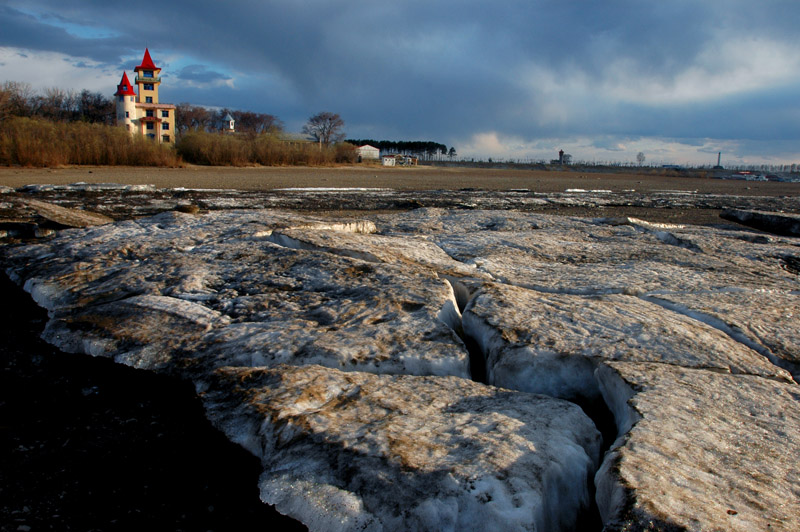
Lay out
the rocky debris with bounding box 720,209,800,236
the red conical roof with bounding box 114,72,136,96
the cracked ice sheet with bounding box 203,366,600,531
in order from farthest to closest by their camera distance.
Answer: the red conical roof with bounding box 114,72,136,96
the rocky debris with bounding box 720,209,800,236
the cracked ice sheet with bounding box 203,366,600,531

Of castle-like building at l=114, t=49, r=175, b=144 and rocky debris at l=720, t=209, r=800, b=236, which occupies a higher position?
castle-like building at l=114, t=49, r=175, b=144

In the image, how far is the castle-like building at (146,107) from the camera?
46219mm

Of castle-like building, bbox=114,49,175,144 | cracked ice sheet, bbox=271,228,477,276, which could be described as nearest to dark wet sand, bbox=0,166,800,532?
cracked ice sheet, bbox=271,228,477,276

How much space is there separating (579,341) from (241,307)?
1495 millimetres

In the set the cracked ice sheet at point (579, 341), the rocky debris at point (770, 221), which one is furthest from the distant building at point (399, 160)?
the cracked ice sheet at point (579, 341)

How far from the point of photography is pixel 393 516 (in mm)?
1175

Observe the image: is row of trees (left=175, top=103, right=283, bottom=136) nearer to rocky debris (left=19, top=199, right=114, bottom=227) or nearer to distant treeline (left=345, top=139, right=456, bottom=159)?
distant treeline (left=345, top=139, right=456, bottom=159)

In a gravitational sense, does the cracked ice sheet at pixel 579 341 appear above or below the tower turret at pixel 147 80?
below

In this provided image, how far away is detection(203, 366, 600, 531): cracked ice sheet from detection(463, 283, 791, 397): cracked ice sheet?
0.63 feet

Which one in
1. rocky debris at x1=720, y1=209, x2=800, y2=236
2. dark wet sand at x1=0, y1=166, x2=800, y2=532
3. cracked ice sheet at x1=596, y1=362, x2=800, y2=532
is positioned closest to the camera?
cracked ice sheet at x1=596, y1=362, x2=800, y2=532

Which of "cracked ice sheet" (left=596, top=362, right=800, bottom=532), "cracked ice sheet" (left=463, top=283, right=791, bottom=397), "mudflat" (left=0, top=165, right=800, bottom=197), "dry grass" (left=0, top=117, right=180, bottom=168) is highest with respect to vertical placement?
"dry grass" (left=0, top=117, right=180, bottom=168)

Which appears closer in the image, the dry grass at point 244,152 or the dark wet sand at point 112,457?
the dark wet sand at point 112,457

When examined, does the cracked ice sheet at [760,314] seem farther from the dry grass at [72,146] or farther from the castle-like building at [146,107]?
the castle-like building at [146,107]

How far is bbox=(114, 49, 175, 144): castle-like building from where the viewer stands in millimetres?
46219
